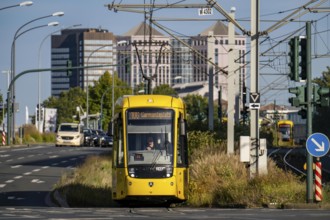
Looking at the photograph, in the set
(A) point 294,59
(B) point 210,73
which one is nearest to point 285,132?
(B) point 210,73

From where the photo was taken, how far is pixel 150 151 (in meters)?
26.9

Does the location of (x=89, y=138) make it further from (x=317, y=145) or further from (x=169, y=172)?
(x=317, y=145)

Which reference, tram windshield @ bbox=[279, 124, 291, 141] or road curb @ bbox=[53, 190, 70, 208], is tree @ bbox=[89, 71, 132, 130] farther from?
road curb @ bbox=[53, 190, 70, 208]

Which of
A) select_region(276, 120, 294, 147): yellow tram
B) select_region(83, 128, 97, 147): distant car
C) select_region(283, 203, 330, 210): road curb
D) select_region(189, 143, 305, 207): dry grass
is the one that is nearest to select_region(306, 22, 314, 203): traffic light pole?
select_region(283, 203, 330, 210): road curb

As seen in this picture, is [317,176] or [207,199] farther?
[207,199]

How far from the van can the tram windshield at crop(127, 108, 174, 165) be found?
2150 inches

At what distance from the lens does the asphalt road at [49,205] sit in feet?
72.8

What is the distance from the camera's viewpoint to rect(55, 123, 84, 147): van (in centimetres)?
8175

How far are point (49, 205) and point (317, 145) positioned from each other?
26.3 feet

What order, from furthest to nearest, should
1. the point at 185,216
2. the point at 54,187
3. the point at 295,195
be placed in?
the point at 54,187 → the point at 295,195 → the point at 185,216

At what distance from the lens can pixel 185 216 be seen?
73.2 ft

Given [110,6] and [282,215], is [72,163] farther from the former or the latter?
[282,215]

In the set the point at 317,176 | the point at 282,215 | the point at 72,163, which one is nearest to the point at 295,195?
the point at 317,176

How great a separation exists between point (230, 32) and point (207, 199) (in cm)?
1372
